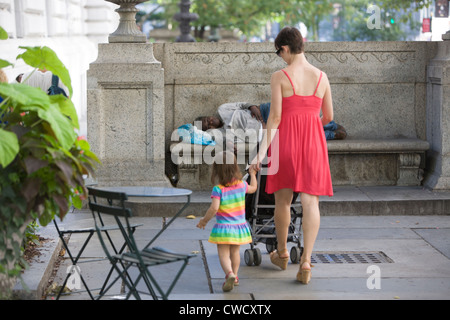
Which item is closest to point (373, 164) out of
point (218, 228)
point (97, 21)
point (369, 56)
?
point (369, 56)

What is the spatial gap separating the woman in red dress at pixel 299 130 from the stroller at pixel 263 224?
507 mm

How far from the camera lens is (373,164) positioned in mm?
10148

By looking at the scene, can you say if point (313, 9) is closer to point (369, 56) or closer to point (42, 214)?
point (369, 56)

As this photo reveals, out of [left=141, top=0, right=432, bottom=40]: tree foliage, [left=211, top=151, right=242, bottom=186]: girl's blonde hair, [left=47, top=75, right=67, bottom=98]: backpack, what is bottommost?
[left=211, top=151, right=242, bottom=186]: girl's blonde hair

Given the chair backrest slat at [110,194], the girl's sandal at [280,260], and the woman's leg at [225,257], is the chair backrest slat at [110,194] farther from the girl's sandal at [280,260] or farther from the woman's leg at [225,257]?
the girl's sandal at [280,260]

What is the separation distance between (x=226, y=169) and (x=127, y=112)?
358cm

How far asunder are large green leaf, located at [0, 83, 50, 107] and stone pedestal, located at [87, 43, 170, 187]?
461 cm

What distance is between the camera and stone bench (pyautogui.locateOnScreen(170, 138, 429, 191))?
988cm

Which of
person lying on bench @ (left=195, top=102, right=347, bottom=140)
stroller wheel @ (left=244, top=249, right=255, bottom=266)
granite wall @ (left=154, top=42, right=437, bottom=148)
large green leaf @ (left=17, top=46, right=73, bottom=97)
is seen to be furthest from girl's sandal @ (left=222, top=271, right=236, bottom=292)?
granite wall @ (left=154, top=42, right=437, bottom=148)

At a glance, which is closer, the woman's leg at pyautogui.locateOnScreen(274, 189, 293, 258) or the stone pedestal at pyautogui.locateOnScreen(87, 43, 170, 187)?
the woman's leg at pyautogui.locateOnScreen(274, 189, 293, 258)

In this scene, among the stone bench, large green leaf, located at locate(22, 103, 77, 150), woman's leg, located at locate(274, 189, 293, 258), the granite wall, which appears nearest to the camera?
large green leaf, located at locate(22, 103, 77, 150)

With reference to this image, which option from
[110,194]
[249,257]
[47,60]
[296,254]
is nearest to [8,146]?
[110,194]

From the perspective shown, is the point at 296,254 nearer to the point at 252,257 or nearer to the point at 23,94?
the point at 252,257

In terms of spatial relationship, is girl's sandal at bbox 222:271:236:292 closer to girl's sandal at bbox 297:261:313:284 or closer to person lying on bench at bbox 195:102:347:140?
girl's sandal at bbox 297:261:313:284
